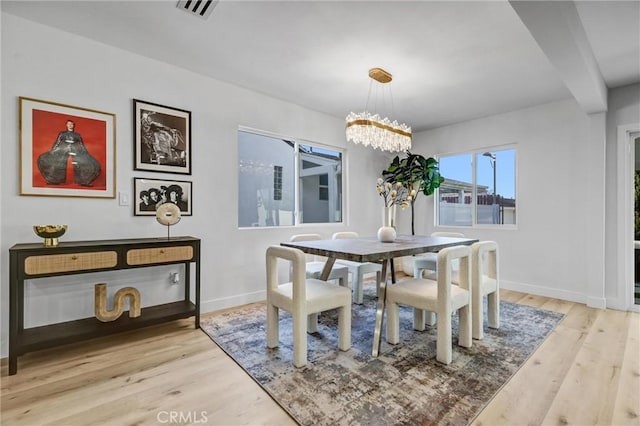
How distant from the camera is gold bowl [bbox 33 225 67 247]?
214cm

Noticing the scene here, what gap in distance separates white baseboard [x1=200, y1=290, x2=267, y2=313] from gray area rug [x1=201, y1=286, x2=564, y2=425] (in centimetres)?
28

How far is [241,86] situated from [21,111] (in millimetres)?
1915

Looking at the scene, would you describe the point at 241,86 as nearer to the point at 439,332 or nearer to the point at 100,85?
the point at 100,85

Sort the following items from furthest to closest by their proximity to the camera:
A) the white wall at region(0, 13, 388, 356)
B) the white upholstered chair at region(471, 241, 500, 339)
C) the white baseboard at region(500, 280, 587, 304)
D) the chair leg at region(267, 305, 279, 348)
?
the white baseboard at region(500, 280, 587, 304) → the white upholstered chair at region(471, 241, 500, 339) → the chair leg at region(267, 305, 279, 348) → the white wall at region(0, 13, 388, 356)

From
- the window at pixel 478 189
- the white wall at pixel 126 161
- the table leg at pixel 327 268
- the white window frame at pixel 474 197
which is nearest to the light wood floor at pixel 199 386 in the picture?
the white wall at pixel 126 161

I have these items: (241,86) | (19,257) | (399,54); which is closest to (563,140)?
(399,54)

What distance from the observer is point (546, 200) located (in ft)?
12.8

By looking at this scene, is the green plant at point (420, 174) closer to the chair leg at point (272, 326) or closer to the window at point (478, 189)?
the window at point (478, 189)

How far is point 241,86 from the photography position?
345 cm

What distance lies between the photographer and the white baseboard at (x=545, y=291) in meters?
3.64

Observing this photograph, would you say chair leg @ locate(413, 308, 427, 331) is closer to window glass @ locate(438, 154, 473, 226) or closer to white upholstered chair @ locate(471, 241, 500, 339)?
white upholstered chair @ locate(471, 241, 500, 339)

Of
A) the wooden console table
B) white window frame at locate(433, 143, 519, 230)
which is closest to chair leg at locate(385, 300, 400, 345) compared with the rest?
the wooden console table

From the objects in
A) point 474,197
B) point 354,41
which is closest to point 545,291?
point 474,197

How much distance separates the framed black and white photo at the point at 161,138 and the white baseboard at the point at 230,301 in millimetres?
1388
